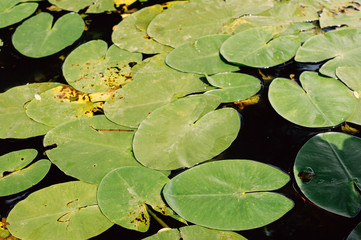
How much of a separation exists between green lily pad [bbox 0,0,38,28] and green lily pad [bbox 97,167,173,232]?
6.86ft

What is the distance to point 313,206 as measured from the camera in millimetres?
1501

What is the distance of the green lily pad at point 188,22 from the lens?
2518 millimetres

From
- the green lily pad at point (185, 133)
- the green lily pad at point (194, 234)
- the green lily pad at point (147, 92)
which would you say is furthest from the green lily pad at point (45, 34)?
the green lily pad at point (194, 234)

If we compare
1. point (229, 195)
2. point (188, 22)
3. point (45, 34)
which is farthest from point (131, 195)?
point (45, 34)

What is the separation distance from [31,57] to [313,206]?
2.27 meters

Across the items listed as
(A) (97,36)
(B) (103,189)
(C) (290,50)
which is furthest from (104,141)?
(C) (290,50)

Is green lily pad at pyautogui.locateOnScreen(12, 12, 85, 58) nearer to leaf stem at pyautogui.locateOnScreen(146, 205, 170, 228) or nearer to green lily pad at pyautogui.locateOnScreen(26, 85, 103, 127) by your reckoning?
green lily pad at pyautogui.locateOnScreen(26, 85, 103, 127)

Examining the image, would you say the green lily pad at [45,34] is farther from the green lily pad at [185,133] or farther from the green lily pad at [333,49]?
the green lily pad at [333,49]

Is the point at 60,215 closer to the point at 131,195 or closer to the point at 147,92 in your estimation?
the point at 131,195

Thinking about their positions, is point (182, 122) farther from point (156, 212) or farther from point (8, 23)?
point (8, 23)

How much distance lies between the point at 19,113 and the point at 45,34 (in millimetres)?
899

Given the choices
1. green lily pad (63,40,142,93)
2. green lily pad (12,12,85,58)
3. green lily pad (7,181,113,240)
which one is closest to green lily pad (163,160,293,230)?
green lily pad (7,181,113,240)

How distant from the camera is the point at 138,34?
2615 millimetres

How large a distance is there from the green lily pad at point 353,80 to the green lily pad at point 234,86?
50 cm
